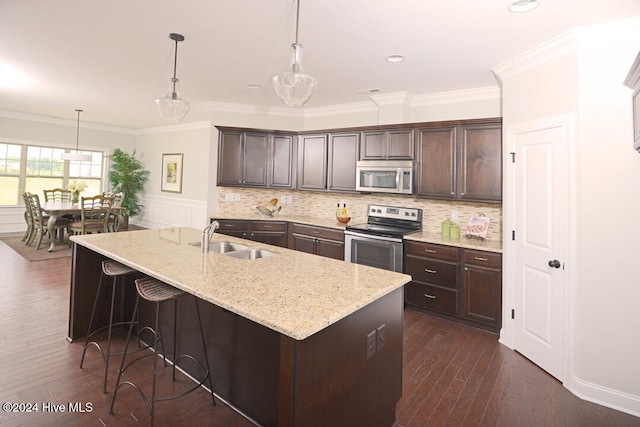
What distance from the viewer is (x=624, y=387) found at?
225 cm

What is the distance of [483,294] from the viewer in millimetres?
3381

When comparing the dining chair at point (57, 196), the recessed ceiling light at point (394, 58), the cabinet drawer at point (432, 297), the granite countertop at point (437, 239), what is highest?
the recessed ceiling light at point (394, 58)

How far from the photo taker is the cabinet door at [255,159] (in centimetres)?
523

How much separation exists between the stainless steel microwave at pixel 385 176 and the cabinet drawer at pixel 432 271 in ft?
2.88

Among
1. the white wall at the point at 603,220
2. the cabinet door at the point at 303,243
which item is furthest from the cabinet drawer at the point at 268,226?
the white wall at the point at 603,220

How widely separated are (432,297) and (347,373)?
2.47 m

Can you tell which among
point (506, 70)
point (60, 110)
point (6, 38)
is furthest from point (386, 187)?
point (60, 110)

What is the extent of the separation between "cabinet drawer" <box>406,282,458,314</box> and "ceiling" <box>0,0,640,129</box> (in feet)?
7.67

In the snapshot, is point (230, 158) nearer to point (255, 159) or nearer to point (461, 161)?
point (255, 159)

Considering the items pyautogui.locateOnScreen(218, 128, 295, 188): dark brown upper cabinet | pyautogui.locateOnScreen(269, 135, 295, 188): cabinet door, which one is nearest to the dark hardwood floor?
pyautogui.locateOnScreen(218, 128, 295, 188): dark brown upper cabinet

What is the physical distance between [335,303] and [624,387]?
223cm

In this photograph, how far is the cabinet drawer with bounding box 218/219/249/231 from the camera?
4.97m

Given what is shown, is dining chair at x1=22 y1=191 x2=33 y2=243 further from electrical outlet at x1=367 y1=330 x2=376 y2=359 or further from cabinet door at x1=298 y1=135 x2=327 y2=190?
electrical outlet at x1=367 y1=330 x2=376 y2=359

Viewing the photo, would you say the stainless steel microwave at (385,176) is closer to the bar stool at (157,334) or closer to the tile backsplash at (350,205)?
the tile backsplash at (350,205)
